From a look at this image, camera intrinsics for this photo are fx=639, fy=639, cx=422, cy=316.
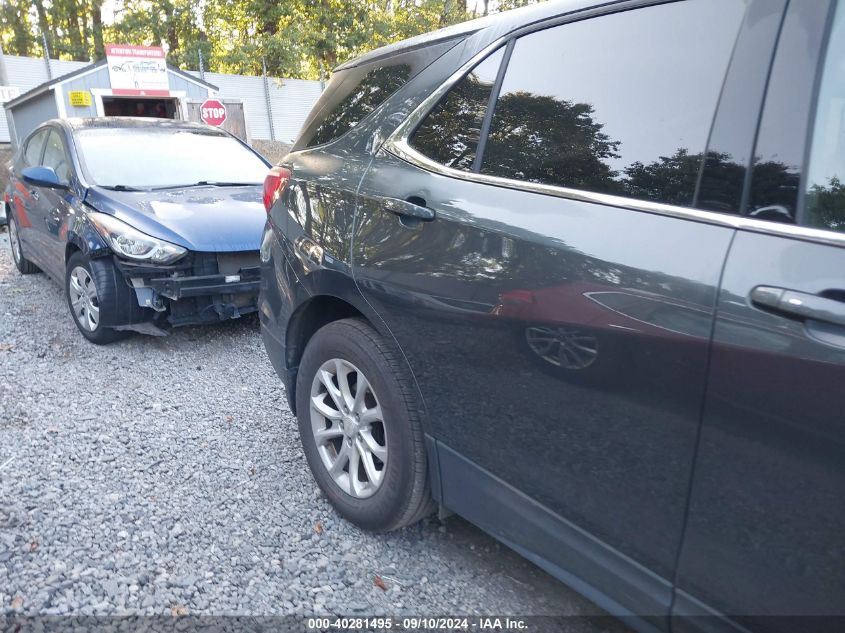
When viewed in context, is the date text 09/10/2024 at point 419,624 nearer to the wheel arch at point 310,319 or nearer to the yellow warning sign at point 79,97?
the wheel arch at point 310,319

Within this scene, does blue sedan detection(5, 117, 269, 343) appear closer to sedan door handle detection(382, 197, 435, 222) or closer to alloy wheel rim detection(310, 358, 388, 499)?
alloy wheel rim detection(310, 358, 388, 499)

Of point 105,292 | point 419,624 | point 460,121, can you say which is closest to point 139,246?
point 105,292

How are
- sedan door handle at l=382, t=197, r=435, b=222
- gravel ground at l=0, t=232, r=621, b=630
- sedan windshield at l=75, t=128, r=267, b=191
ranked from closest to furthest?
sedan door handle at l=382, t=197, r=435, b=222, gravel ground at l=0, t=232, r=621, b=630, sedan windshield at l=75, t=128, r=267, b=191

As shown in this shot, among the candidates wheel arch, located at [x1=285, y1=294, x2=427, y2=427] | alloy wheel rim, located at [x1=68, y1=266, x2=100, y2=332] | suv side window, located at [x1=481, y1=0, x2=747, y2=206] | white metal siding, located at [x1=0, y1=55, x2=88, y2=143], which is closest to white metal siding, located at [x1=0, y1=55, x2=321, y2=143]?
white metal siding, located at [x1=0, y1=55, x2=88, y2=143]

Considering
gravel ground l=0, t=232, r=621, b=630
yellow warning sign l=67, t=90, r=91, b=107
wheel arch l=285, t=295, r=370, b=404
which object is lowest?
gravel ground l=0, t=232, r=621, b=630

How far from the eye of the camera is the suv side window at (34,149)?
5934 mm

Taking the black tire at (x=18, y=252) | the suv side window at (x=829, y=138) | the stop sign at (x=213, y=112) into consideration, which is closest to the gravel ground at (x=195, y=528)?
the suv side window at (x=829, y=138)

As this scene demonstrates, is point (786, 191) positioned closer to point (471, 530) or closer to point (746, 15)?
point (746, 15)

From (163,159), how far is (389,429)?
13.4 ft

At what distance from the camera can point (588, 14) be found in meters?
1.78

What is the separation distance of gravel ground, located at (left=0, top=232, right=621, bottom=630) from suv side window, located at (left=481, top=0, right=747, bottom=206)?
149 centimetres

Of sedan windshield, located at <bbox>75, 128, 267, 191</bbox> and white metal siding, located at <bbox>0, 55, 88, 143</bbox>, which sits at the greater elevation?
white metal siding, located at <bbox>0, 55, 88, 143</bbox>

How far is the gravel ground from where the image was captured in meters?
2.24

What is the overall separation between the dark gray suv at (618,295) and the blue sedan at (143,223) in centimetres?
218
